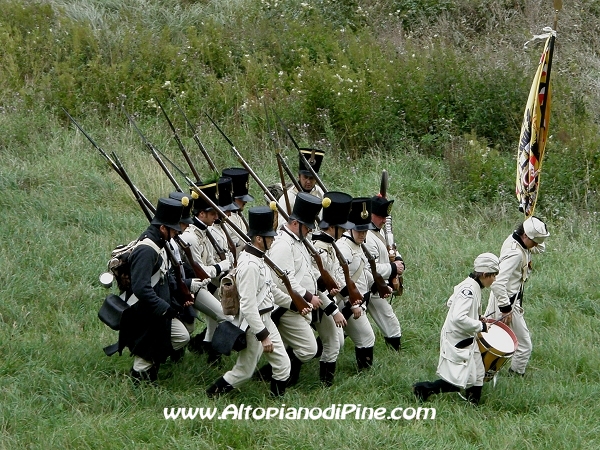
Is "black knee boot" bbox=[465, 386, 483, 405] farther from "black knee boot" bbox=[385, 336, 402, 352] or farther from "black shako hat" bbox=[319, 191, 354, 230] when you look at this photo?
"black shako hat" bbox=[319, 191, 354, 230]

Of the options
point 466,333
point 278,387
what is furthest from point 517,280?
point 278,387

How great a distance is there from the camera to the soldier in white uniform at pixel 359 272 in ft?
29.0

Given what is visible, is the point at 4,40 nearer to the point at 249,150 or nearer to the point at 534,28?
the point at 249,150

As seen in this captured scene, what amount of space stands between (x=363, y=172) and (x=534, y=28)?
630cm

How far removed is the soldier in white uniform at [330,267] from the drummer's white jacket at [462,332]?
1050mm

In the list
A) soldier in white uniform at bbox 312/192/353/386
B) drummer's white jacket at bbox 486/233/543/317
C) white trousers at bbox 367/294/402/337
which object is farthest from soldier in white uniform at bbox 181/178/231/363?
drummer's white jacket at bbox 486/233/543/317

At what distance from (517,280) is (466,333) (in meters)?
1.20

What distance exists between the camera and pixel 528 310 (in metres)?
10.6

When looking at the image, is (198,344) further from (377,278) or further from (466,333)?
(466,333)

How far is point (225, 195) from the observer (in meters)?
9.49

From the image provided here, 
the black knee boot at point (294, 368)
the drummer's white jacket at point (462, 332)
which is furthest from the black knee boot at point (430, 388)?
the black knee boot at point (294, 368)

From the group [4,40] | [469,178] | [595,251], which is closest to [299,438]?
[595,251]

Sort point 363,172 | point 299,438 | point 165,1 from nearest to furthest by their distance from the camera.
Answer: point 299,438 → point 363,172 → point 165,1

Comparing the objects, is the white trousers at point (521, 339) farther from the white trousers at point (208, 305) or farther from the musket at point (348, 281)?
the white trousers at point (208, 305)
